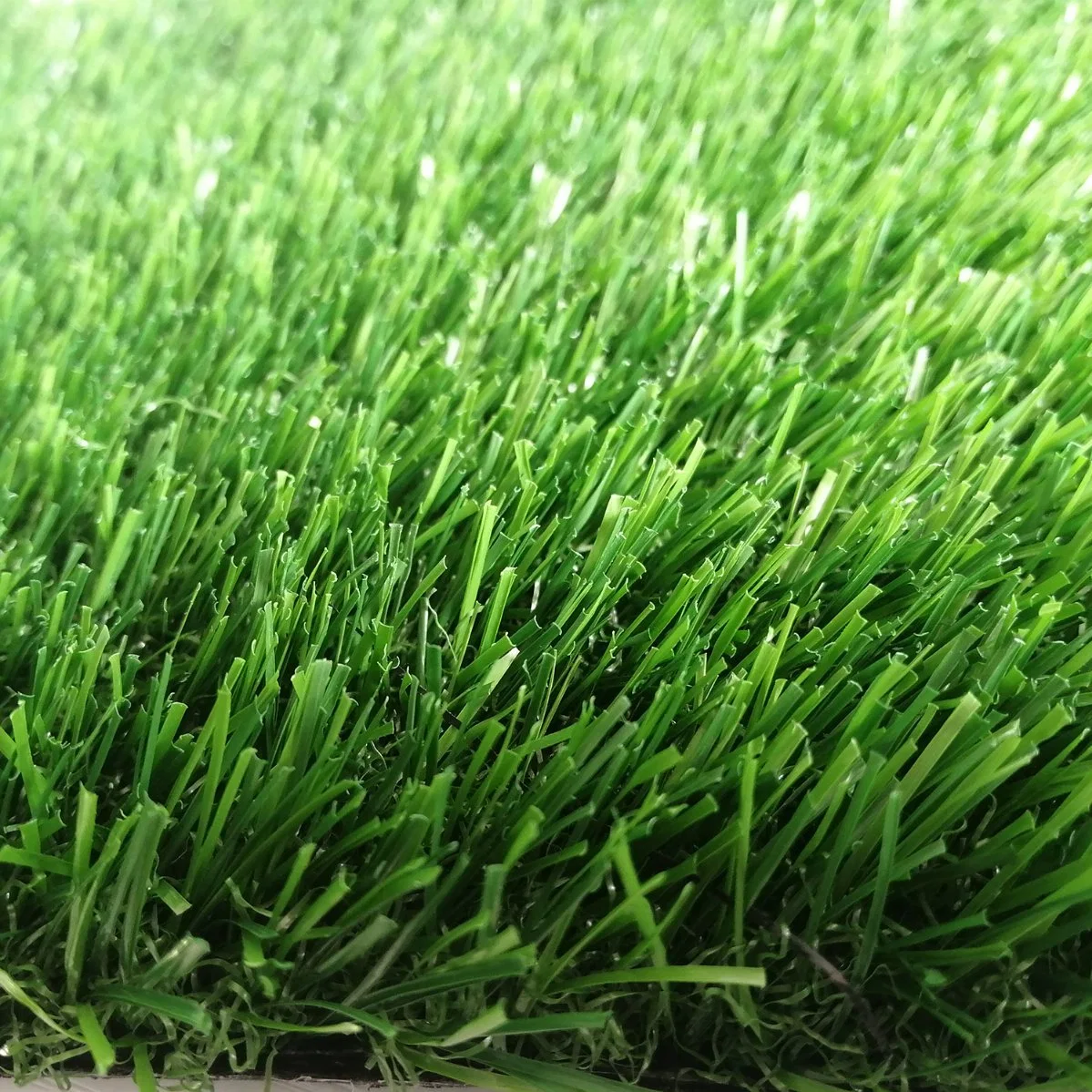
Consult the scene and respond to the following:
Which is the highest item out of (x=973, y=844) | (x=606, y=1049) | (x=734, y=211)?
(x=734, y=211)

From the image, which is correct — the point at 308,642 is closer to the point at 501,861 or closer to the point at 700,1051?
the point at 501,861

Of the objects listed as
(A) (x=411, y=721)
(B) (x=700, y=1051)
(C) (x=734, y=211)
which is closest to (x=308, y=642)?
(A) (x=411, y=721)

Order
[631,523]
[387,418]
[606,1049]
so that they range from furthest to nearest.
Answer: [387,418] → [631,523] → [606,1049]

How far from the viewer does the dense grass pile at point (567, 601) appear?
1.43 feet

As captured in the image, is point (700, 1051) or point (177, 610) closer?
point (700, 1051)

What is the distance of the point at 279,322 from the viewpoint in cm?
75

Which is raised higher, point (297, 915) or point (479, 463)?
point (479, 463)

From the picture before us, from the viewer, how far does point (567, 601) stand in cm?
52

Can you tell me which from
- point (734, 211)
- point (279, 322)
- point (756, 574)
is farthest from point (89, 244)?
point (756, 574)

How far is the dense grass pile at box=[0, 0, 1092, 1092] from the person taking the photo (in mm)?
435

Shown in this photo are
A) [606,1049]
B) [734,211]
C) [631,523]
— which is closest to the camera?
[606,1049]

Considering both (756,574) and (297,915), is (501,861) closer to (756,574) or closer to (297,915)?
(297,915)

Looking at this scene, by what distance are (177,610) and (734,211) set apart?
0.62m

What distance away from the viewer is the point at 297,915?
1.47 feet
